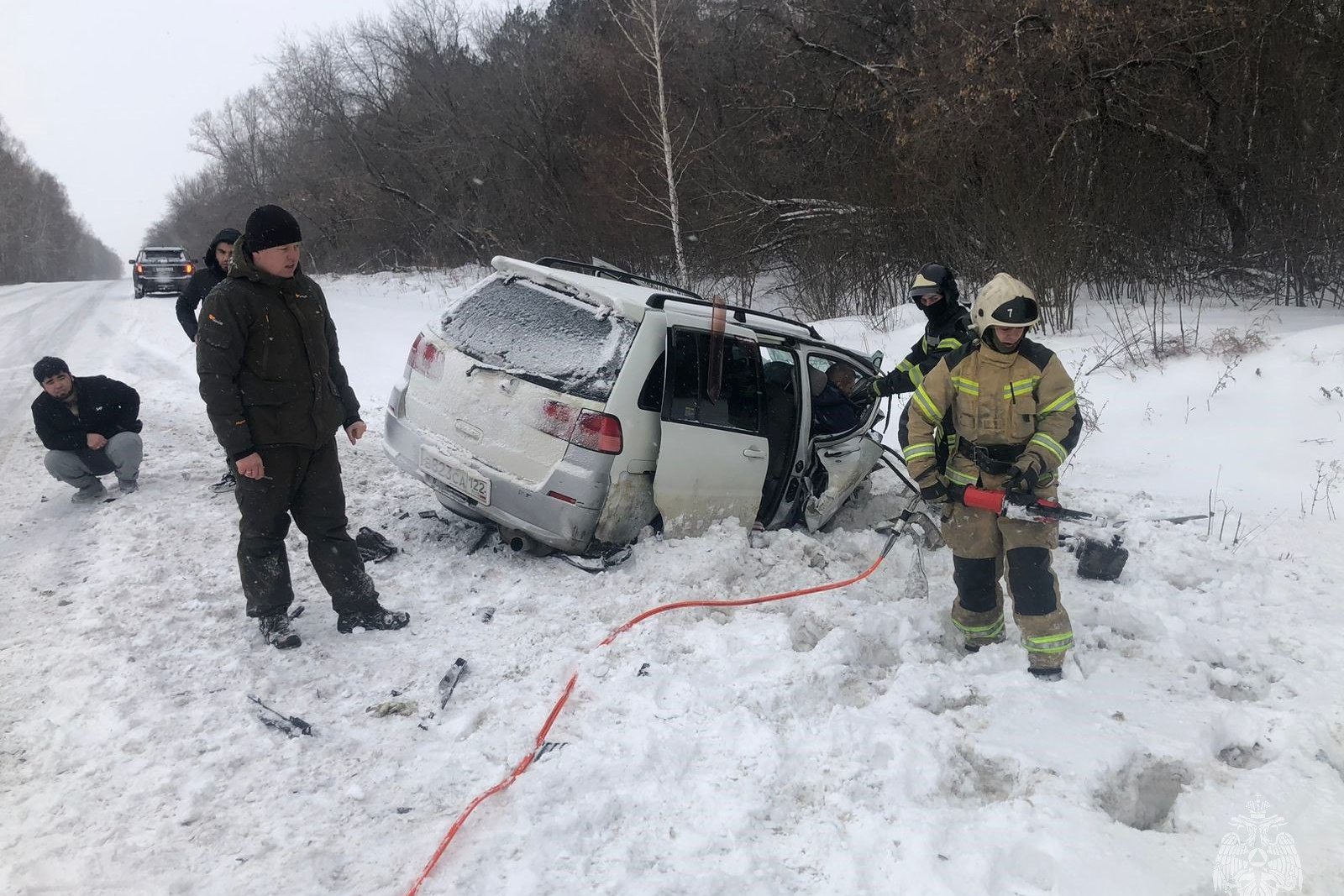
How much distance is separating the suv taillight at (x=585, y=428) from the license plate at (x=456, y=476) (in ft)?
1.75

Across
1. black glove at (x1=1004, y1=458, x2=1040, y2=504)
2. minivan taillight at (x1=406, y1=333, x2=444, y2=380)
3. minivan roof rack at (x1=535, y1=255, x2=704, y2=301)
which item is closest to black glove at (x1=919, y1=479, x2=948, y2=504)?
black glove at (x1=1004, y1=458, x2=1040, y2=504)

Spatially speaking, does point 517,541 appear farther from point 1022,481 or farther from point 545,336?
point 1022,481

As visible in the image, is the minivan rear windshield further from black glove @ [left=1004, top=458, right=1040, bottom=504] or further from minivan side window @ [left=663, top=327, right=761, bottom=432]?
black glove @ [left=1004, top=458, right=1040, bottom=504]

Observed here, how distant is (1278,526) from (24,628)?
746 centimetres

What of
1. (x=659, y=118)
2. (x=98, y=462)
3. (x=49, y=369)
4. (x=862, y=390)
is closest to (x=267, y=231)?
(x=49, y=369)

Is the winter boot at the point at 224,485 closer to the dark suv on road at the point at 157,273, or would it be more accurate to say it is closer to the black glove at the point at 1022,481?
the black glove at the point at 1022,481

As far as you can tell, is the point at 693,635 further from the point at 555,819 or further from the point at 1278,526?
the point at 1278,526

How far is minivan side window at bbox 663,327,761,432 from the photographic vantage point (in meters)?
4.47

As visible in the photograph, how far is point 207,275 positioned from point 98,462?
159cm

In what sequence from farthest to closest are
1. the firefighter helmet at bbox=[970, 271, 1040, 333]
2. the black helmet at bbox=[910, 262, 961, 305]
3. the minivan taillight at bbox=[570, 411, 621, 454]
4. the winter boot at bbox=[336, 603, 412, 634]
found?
the black helmet at bbox=[910, 262, 961, 305]
the minivan taillight at bbox=[570, 411, 621, 454]
the winter boot at bbox=[336, 603, 412, 634]
the firefighter helmet at bbox=[970, 271, 1040, 333]

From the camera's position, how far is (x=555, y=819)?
8.46 feet

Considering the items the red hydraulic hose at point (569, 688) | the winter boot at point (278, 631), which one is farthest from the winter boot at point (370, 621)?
the red hydraulic hose at point (569, 688)

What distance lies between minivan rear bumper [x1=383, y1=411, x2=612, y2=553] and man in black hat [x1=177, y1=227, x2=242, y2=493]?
2.10m

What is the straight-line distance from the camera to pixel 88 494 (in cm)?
565
